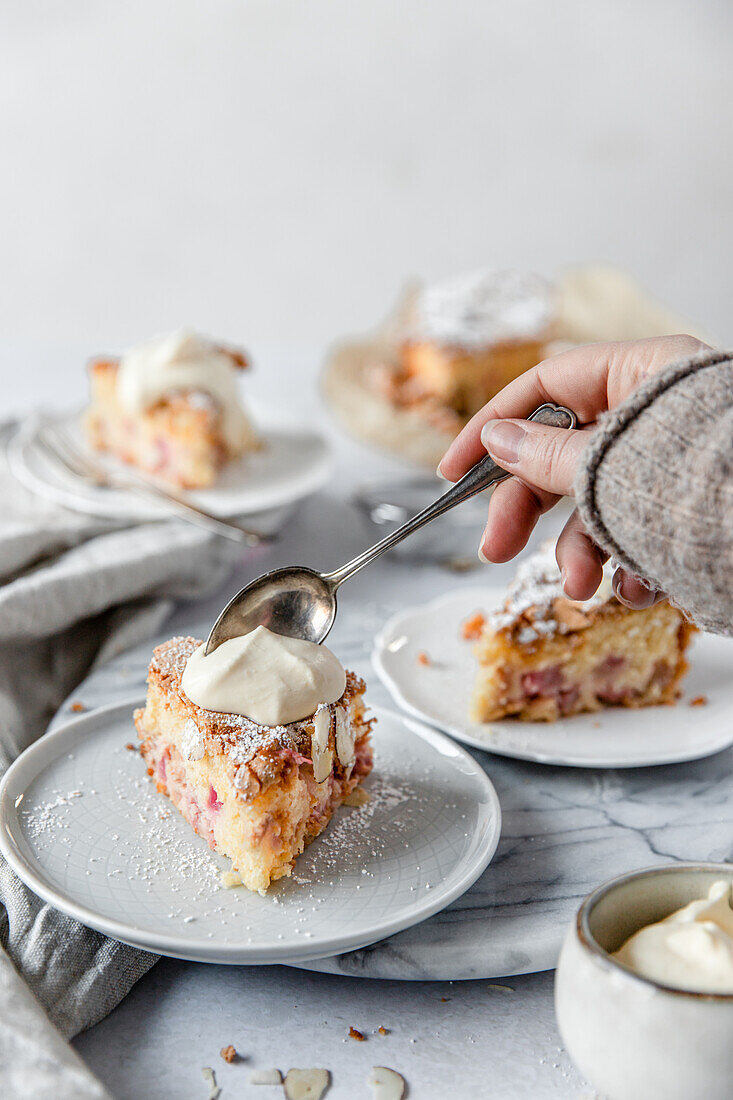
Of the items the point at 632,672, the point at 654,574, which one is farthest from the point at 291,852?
the point at 632,672

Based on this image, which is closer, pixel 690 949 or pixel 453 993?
pixel 690 949

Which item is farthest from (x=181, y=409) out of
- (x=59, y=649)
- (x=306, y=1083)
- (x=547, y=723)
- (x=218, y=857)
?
(x=306, y=1083)

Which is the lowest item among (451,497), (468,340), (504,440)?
(468,340)

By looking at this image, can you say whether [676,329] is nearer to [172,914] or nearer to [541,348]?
[541,348]

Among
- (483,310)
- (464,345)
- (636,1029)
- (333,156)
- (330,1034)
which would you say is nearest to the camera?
(636,1029)

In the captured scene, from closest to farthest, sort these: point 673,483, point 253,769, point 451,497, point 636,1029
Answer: point 636,1029 < point 673,483 < point 253,769 < point 451,497

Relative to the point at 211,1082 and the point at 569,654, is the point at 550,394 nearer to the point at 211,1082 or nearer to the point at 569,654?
the point at 569,654

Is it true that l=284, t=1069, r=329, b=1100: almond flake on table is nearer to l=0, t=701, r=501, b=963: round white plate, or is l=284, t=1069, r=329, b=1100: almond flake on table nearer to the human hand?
l=0, t=701, r=501, b=963: round white plate
